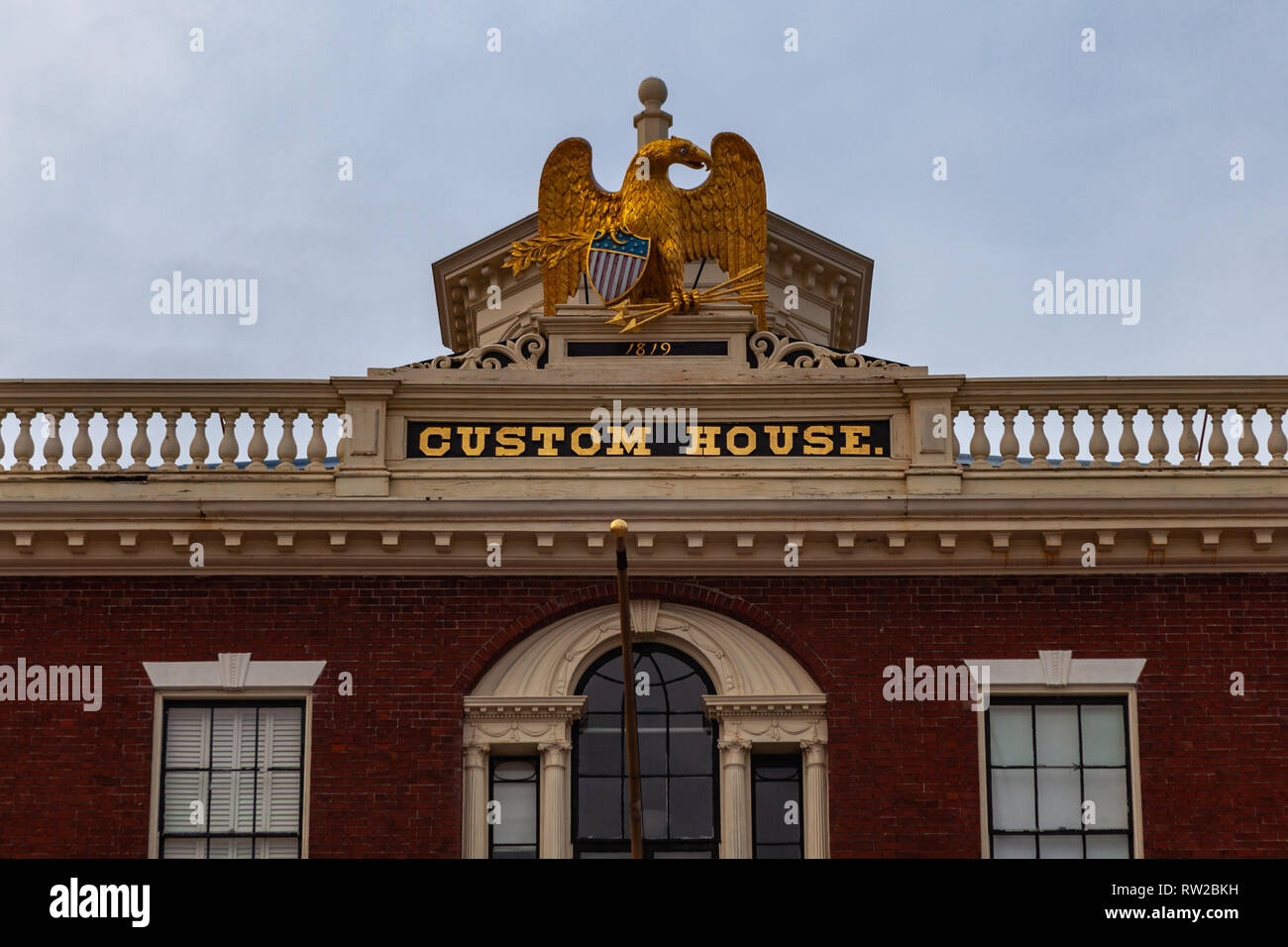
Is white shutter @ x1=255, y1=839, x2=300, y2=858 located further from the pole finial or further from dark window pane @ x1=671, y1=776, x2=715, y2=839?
the pole finial

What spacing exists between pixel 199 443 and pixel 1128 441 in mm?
8384

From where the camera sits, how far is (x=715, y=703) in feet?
74.5

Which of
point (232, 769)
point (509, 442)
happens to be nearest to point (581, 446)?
point (509, 442)

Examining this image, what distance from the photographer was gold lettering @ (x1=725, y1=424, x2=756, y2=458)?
23625mm

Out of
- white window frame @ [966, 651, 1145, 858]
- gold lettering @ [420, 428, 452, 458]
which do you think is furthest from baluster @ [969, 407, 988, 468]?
gold lettering @ [420, 428, 452, 458]

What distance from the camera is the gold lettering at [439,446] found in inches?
934

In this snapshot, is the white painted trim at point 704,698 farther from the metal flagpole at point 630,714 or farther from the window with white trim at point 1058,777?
the metal flagpole at point 630,714

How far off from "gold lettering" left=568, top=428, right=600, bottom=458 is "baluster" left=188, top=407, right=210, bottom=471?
3.31m

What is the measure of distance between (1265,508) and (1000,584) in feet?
7.82

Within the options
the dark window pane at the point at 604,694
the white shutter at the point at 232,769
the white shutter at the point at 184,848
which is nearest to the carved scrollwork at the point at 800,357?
the dark window pane at the point at 604,694

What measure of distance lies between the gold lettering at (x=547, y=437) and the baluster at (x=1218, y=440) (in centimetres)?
586

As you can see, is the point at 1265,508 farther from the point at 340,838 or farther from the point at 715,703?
the point at 340,838
